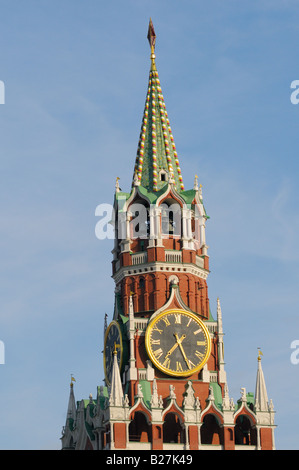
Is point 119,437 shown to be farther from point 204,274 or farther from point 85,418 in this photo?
point 204,274

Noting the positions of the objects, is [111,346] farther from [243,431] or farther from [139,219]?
[243,431]

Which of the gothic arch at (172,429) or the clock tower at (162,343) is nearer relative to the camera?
the clock tower at (162,343)

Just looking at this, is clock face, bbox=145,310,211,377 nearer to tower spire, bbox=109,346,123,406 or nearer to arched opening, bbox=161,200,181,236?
tower spire, bbox=109,346,123,406

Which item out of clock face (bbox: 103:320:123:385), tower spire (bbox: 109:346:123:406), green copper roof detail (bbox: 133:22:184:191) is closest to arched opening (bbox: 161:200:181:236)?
green copper roof detail (bbox: 133:22:184:191)

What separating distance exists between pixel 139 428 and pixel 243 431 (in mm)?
6833

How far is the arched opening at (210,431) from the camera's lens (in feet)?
308

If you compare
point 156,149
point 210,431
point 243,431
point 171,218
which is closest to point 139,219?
point 171,218

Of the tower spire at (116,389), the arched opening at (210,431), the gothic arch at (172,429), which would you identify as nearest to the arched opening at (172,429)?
the gothic arch at (172,429)

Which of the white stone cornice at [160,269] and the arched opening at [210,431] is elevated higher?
the white stone cornice at [160,269]

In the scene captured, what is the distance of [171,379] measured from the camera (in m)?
94.3

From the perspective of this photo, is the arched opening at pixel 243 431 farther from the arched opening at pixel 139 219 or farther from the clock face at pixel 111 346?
the arched opening at pixel 139 219

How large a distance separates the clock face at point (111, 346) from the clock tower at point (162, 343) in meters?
0.08
